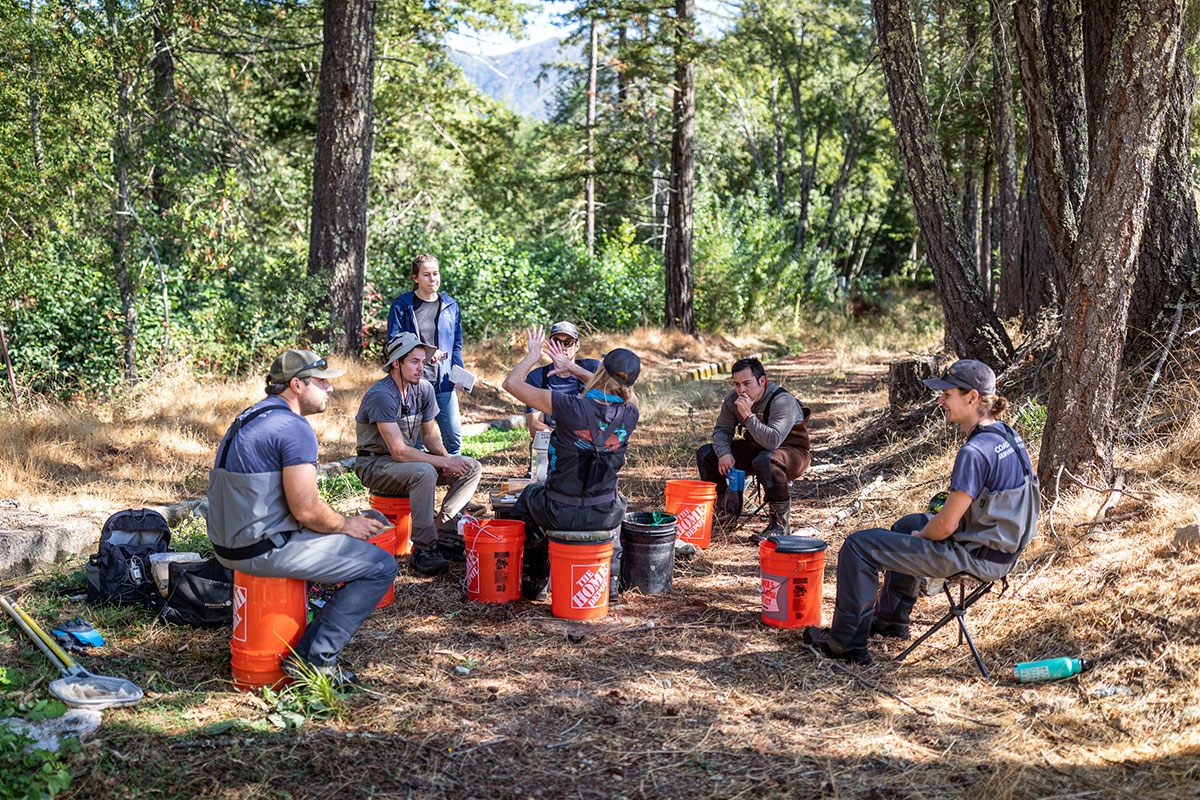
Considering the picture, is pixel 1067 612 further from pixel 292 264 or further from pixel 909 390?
pixel 292 264

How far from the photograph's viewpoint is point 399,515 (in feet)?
19.9

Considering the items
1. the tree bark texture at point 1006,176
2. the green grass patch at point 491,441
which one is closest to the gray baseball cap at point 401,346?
the green grass patch at point 491,441

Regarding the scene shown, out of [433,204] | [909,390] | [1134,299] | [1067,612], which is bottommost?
[1067,612]

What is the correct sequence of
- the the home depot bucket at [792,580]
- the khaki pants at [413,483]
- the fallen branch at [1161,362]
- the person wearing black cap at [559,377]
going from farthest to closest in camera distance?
the person wearing black cap at [559,377] → the fallen branch at [1161,362] → the khaki pants at [413,483] → the the home depot bucket at [792,580]

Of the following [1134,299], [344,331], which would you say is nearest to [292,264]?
[344,331]

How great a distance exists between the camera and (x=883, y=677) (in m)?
4.41

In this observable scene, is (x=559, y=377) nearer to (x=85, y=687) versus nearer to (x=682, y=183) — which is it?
(x=85, y=687)

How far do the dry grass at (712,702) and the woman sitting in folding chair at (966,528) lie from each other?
349 mm

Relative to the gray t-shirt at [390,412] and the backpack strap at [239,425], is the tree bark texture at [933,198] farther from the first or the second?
the backpack strap at [239,425]

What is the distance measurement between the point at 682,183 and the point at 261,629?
14999mm

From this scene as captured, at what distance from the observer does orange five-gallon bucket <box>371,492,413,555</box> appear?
236 inches

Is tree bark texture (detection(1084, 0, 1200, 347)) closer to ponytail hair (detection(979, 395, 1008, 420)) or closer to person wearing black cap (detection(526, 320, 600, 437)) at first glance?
ponytail hair (detection(979, 395, 1008, 420))

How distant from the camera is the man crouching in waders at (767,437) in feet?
21.3

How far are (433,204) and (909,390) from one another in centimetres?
1314
